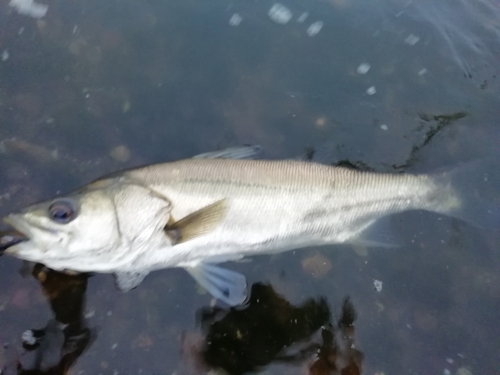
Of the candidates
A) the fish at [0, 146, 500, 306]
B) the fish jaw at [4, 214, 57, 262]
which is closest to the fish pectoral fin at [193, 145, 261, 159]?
the fish at [0, 146, 500, 306]

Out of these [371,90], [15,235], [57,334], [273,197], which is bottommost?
[57,334]

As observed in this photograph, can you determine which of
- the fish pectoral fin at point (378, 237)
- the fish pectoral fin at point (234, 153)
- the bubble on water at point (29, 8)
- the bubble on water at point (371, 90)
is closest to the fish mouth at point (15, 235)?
the fish pectoral fin at point (234, 153)

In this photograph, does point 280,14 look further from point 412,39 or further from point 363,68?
point 412,39

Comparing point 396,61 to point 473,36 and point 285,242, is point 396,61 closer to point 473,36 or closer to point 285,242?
point 473,36

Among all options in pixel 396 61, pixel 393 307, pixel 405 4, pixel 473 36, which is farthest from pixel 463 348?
pixel 405 4

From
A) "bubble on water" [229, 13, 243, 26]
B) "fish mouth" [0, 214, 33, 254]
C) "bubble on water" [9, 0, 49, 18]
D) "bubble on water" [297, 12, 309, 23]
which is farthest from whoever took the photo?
"bubble on water" [297, 12, 309, 23]

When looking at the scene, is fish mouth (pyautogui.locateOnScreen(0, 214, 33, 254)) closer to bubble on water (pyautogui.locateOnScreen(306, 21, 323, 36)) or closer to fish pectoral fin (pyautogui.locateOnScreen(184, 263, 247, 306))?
fish pectoral fin (pyautogui.locateOnScreen(184, 263, 247, 306))

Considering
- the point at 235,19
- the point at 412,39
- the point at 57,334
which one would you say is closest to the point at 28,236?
the point at 57,334
